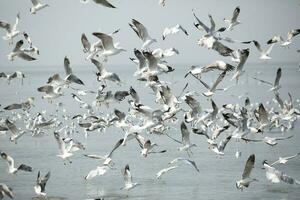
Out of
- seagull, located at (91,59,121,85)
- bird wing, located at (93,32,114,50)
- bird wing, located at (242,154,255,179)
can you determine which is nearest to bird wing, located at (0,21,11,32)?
seagull, located at (91,59,121,85)

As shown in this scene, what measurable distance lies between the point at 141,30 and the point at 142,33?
7cm

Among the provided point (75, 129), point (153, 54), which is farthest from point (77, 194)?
point (75, 129)

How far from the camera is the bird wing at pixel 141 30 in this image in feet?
47.2

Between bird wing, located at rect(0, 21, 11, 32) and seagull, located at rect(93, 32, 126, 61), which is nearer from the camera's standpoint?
seagull, located at rect(93, 32, 126, 61)

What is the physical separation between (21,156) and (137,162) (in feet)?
14.3

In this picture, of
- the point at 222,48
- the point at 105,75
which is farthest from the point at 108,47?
the point at 222,48

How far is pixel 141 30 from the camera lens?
48.1 feet

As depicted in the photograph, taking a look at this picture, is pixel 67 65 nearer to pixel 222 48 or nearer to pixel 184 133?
pixel 184 133

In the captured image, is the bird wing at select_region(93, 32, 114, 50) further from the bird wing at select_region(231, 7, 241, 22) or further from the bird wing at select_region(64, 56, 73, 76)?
the bird wing at select_region(231, 7, 241, 22)

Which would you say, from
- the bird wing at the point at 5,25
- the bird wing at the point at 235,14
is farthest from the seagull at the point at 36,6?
the bird wing at the point at 235,14

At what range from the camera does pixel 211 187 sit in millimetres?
18625

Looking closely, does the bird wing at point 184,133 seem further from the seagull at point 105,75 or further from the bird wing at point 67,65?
the bird wing at point 67,65

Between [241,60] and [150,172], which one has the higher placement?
[241,60]

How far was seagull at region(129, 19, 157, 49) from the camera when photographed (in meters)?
14.4
